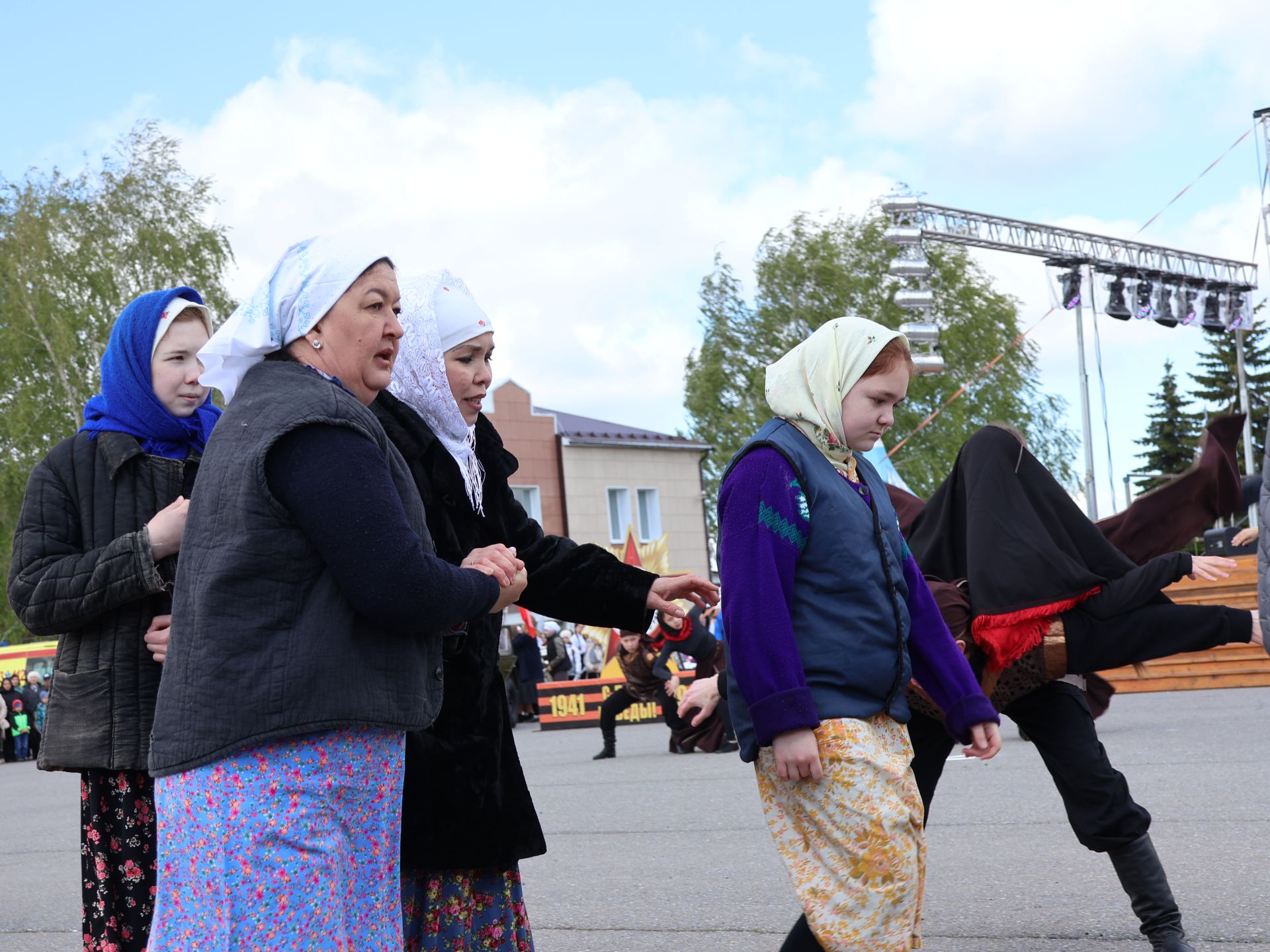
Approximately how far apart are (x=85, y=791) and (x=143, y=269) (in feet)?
106

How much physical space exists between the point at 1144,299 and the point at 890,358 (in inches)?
999

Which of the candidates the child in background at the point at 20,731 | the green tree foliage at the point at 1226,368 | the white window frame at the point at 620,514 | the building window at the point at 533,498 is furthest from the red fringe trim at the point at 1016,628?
the green tree foliage at the point at 1226,368

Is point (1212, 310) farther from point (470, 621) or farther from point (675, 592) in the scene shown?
point (470, 621)

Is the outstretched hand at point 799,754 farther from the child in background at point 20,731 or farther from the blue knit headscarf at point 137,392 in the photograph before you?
the child in background at point 20,731

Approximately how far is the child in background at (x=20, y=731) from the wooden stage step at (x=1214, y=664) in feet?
59.0

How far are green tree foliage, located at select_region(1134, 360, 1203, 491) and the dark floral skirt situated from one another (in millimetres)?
67371

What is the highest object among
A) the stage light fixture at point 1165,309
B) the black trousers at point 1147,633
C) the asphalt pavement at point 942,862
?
the stage light fixture at point 1165,309

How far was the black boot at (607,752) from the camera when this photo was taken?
49.0 feet

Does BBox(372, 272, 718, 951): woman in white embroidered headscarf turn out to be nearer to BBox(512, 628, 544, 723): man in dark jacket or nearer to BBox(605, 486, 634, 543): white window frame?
BBox(512, 628, 544, 723): man in dark jacket

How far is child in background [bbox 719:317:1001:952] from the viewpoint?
10.5ft

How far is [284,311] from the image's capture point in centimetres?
266

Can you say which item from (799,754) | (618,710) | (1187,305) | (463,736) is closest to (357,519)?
(463,736)

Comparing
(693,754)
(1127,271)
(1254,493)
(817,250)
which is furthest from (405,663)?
(817,250)

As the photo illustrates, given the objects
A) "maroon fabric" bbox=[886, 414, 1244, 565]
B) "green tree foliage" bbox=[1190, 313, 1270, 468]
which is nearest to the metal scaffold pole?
"maroon fabric" bbox=[886, 414, 1244, 565]
